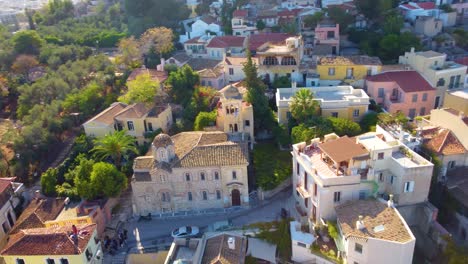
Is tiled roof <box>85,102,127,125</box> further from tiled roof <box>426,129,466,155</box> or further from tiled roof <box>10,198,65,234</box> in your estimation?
tiled roof <box>426,129,466,155</box>

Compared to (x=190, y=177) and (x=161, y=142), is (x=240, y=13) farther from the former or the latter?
(x=190, y=177)

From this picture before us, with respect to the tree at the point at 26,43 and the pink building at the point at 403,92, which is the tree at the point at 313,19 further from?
the tree at the point at 26,43

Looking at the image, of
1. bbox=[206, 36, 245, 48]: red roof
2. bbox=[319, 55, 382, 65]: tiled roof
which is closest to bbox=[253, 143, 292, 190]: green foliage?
bbox=[319, 55, 382, 65]: tiled roof

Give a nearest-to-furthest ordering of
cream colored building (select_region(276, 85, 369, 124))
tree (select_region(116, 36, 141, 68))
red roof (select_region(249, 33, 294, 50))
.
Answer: cream colored building (select_region(276, 85, 369, 124)) < red roof (select_region(249, 33, 294, 50)) < tree (select_region(116, 36, 141, 68))

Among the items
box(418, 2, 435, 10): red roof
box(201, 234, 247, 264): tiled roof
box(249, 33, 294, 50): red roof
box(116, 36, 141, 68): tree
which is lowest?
box(201, 234, 247, 264): tiled roof

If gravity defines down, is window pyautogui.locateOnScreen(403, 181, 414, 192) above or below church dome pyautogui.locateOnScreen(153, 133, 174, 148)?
below

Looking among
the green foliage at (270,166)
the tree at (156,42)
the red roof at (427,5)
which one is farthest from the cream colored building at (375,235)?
the red roof at (427,5)
